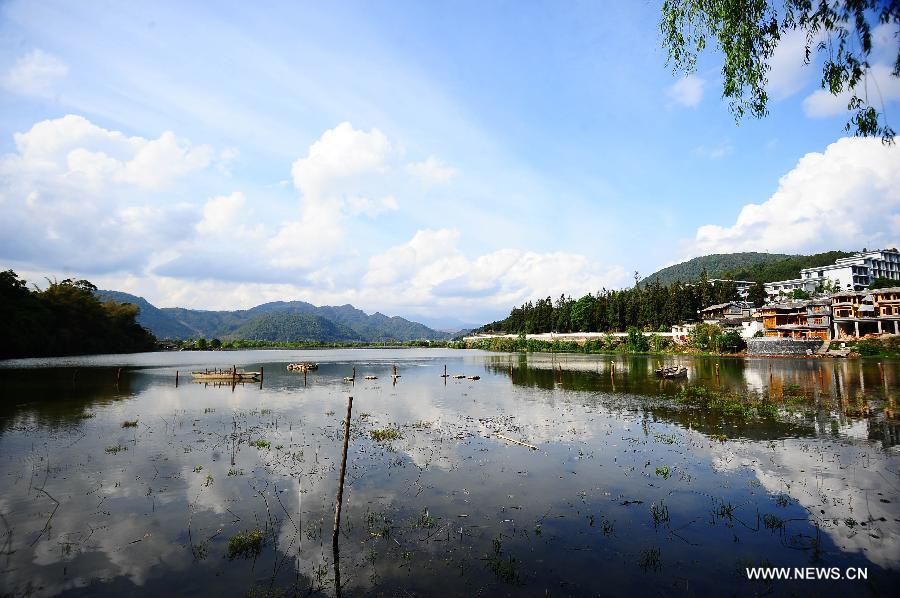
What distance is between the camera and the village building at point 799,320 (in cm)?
9488

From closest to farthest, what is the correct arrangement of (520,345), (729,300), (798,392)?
(798,392), (729,300), (520,345)

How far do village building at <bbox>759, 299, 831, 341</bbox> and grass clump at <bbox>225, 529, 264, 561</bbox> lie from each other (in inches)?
4462

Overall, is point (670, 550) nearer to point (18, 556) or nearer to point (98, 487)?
point (18, 556)

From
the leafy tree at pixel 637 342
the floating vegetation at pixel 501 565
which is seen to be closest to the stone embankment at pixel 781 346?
the leafy tree at pixel 637 342

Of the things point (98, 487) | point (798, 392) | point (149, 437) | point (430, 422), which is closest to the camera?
point (98, 487)

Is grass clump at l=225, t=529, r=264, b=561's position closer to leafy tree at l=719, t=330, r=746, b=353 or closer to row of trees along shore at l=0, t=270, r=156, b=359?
leafy tree at l=719, t=330, r=746, b=353

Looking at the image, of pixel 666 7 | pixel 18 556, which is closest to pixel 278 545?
pixel 18 556

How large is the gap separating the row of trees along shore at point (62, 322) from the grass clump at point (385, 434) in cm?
10951

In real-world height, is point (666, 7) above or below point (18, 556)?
above

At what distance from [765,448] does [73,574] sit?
26.4m

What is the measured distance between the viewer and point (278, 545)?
41.1 feet

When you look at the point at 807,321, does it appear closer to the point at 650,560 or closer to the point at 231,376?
the point at 650,560

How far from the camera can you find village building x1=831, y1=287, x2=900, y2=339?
9000 cm

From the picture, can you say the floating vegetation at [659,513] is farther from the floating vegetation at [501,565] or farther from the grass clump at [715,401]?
the grass clump at [715,401]
